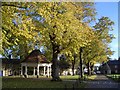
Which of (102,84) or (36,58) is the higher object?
(36,58)

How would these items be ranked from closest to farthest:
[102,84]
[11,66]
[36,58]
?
[102,84], [36,58], [11,66]

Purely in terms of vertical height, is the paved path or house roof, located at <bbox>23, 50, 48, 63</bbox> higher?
house roof, located at <bbox>23, 50, 48, 63</bbox>

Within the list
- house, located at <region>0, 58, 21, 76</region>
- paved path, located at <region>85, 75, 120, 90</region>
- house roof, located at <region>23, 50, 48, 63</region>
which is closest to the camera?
paved path, located at <region>85, 75, 120, 90</region>

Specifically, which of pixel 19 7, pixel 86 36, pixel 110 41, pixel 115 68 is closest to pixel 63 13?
pixel 86 36

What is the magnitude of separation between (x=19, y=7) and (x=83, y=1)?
22.2m

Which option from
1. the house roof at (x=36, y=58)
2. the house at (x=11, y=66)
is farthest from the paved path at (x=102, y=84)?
the house at (x=11, y=66)

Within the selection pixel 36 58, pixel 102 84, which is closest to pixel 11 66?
pixel 36 58

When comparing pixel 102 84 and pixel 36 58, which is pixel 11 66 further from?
pixel 102 84

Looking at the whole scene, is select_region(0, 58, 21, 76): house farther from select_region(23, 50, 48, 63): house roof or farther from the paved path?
the paved path

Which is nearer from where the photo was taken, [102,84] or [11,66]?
[102,84]

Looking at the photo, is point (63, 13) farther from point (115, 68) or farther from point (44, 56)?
point (115, 68)

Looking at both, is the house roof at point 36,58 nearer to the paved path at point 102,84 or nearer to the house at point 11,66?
the paved path at point 102,84

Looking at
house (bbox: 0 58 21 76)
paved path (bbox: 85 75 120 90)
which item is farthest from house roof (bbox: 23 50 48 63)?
house (bbox: 0 58 21 76)

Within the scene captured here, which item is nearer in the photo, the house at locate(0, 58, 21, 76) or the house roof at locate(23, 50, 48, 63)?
the house roof at locate(23, 50, 48, 63)
